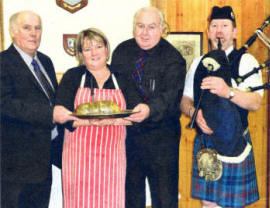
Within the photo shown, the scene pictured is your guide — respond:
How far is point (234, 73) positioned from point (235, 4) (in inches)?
50.3

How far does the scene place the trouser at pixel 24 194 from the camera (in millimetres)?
2018

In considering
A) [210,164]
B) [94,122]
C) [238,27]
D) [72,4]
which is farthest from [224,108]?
[72,4]

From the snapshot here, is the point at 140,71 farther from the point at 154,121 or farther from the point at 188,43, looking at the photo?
the point at 188,43

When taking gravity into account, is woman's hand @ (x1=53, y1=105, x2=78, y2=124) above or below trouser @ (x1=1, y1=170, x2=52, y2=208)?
above

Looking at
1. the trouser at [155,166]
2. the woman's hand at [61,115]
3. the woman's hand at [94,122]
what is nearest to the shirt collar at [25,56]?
the woman's hand at [61,115]

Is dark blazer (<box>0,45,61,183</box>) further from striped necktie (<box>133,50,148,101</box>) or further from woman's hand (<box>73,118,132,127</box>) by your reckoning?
striped necktie (<box>133,50,148,101</box>)

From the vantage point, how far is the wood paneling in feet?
9.62

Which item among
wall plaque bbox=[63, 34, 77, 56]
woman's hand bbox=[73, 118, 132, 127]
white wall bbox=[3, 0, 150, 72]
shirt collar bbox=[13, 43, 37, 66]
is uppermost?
white wall bbox=[3, 0, 150, 72]

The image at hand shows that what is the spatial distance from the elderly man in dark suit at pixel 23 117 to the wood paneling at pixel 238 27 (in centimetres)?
115

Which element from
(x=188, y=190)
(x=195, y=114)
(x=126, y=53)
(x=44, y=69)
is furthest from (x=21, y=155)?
(x=188, y=190)

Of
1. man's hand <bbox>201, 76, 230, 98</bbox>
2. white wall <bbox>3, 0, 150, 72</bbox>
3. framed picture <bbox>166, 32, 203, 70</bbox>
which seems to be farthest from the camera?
framed picture <bbox>166, 32, 203, 70</bbox>

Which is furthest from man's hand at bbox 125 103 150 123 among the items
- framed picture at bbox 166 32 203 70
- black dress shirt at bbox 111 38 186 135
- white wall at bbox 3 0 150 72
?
framed picture at bbox 166 32 203 70

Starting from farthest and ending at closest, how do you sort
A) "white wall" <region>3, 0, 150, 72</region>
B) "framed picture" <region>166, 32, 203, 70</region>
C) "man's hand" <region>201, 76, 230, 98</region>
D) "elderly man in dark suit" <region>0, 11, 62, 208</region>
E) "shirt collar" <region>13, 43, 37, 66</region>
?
"framed picture" <region>166, 32, 203, 70</region> < "white wall" <region>3, 0, 150, 72</region> < "shirt collar" <region>13, 43, 37, 66</region> < "elderly man in dark suit" <region>0, 11, 62, 208</region> < "man's hand" <region>201, 76, 230, 98</region>

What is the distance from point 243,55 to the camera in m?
1.95
